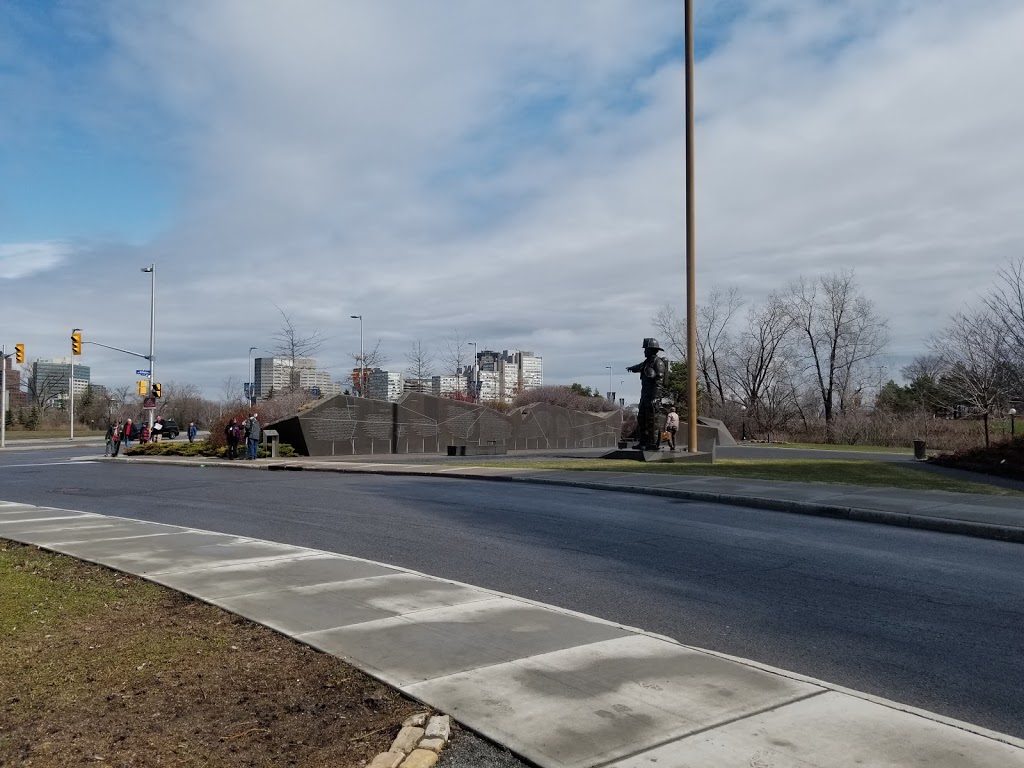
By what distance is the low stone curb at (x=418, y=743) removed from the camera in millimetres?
3920

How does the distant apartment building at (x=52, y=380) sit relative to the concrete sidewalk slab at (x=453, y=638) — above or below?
above

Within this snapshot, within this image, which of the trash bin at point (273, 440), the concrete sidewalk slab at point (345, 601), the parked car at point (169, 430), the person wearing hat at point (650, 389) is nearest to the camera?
the concrete sidewalk slab at point (345, 601)

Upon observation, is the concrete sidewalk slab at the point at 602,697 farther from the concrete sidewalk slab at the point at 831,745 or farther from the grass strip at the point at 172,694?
the grass strip at the point at 172,694

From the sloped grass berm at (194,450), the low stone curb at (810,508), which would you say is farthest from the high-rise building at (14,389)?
the low stone curb at (810,508)

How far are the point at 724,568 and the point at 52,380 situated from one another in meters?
120

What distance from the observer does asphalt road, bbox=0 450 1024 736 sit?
5.89 metres

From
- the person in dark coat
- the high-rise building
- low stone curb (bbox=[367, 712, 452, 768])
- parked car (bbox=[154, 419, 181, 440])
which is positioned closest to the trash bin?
the person in dark coat

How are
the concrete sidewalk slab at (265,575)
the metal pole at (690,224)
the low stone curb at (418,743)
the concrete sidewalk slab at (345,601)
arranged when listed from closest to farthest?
1. the low stone curb at (418,743)
2. the concrete sidewalk slab at (345,601)
3. the concrete sidewalk slab at (265,575)
4. the metal pole at (690,224)

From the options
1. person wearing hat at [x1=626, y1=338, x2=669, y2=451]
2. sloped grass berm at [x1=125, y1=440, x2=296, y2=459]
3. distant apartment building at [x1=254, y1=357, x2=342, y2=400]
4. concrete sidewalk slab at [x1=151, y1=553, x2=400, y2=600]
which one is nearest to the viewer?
concrete sidewalk slab at [x1=151, y1=553, x2=400, y2=600]

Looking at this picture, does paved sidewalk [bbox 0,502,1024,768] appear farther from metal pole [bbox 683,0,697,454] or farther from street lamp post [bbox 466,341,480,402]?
street lamp post [bbox 466,341,480,402]

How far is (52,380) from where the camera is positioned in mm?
111625

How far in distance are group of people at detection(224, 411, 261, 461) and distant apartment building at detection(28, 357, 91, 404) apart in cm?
8238

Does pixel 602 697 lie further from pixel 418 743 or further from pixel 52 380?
pixel 52 380

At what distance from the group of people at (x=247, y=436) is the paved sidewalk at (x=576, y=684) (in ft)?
74.4
